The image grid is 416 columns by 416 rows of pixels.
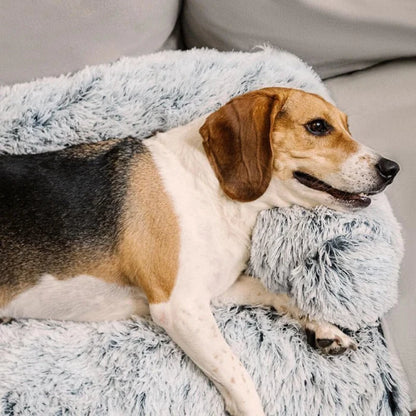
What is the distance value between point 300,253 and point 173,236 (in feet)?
1.24

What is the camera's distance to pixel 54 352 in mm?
1572

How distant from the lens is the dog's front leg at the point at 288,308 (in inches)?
61.8

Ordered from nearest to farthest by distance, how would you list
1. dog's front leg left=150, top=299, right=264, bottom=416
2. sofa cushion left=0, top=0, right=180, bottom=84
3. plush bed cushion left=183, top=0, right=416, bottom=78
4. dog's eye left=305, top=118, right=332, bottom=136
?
dog's front leg left=150, top=299, right=264, bottom=416
dog's eye left=305, top=118, right=332, bottom=136
sofa cushion left=0, top=0, right=180, bottom=84
plush bed cushion left=183, top=0, right=416, bottom=78

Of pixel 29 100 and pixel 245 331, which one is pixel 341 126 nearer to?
pixel 245 331

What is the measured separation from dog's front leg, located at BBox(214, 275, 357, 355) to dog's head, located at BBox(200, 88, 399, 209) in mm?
318

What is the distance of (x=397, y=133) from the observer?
2.03 metres

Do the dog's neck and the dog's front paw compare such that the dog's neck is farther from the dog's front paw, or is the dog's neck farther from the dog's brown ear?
the dog's front paw

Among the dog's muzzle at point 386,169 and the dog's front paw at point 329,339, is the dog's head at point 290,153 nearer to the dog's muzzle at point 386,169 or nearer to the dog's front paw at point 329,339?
the dog's muzzle at point 386,169

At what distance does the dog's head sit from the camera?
4.99ft

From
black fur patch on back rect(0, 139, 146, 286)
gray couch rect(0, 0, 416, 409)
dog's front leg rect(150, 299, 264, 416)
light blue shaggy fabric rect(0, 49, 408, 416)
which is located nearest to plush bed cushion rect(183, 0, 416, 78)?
gray couch rect(0, 0, 416, 409)

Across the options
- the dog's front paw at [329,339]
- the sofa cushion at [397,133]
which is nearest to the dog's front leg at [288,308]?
the dog's front paw at [329,339]

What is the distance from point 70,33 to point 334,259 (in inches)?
46.5

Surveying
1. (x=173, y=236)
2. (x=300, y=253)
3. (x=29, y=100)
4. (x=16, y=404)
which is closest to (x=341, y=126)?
(x=300, y=253)

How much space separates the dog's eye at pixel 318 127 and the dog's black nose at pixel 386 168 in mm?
176
